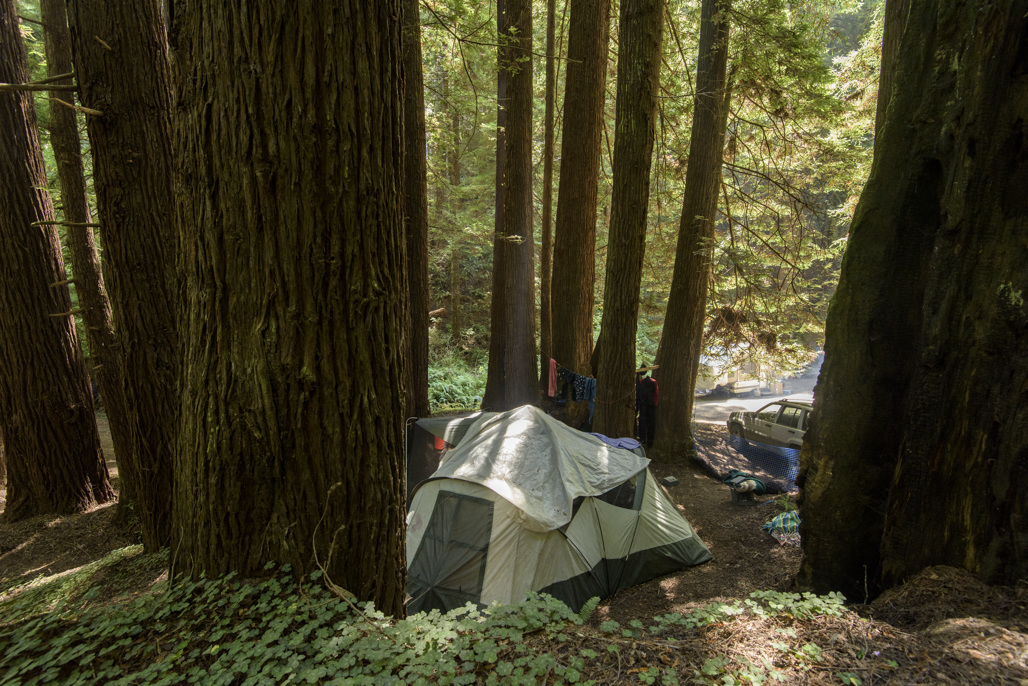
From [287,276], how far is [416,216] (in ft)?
19.7

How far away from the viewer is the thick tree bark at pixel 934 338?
2.82 m

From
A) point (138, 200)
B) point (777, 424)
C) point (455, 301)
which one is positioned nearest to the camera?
point (138, 200)

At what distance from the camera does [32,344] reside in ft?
19.9

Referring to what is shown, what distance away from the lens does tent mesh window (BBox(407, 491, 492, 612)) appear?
17.8 feet

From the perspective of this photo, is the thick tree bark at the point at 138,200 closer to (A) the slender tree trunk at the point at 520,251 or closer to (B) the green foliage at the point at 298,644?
(B) the green foliage at the point at 298,644

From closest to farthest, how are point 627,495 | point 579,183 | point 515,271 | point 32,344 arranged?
1. point 32,344
2. point 627,495
3. point 579,183
4. point 515,271

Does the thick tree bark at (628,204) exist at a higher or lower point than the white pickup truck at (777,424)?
higher

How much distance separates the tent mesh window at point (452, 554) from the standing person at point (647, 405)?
524 cm

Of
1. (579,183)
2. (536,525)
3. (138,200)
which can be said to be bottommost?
(536,525)

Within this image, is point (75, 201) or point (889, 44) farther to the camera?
point (75, 201)

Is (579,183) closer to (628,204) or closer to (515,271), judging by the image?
(515,271)

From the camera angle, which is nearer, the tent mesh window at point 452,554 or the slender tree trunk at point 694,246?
the tent mesh window at point 452,554

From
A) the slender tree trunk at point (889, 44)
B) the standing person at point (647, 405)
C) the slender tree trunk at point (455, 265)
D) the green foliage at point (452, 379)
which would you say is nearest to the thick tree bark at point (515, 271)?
the standing person at point (647, 405)

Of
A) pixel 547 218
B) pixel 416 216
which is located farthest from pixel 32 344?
pixel 547 218
